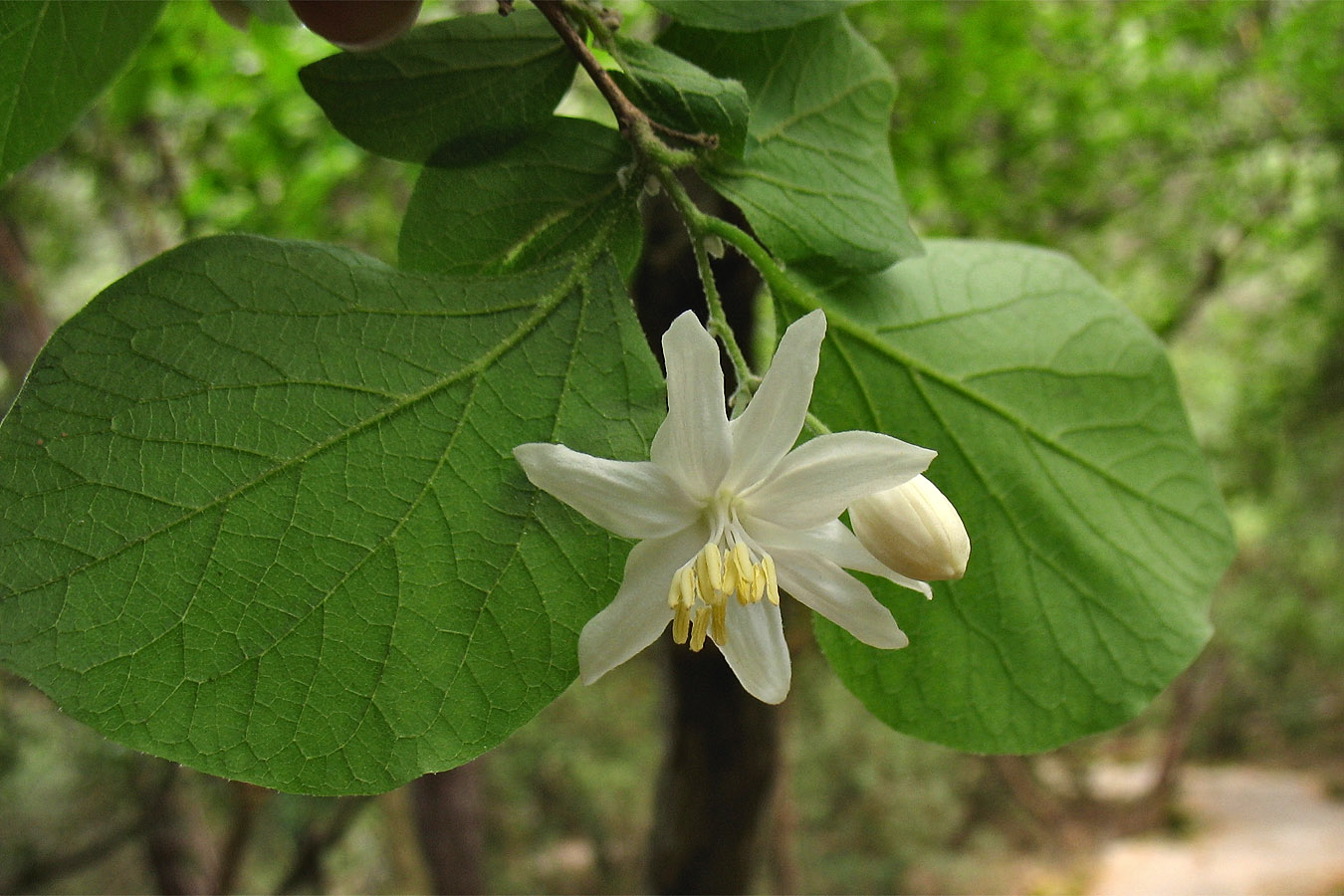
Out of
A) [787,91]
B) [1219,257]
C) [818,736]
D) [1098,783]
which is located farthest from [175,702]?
[1098,783]

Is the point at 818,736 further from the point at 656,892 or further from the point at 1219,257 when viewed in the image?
the point at 656,892

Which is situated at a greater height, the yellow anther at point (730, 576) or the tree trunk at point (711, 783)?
the yellow anther at point (730, 576)

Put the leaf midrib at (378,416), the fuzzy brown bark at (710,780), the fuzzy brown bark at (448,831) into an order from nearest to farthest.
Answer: the leaf midrib at (378,416) < the fuzzy brown bark at (710,780) < the fuzzy brown bark at (448,831)

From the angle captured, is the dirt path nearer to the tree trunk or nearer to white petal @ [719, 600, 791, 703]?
the tree trunk

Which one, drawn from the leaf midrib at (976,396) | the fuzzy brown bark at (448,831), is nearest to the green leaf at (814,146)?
the leaf midrib at (976,396)

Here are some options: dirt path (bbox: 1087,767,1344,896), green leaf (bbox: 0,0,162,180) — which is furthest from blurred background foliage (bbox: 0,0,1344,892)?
green leaf (bbox: 0,0,162,180)

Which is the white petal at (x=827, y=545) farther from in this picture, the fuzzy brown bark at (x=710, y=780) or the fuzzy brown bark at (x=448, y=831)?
the fuzzy brown bark at (x=448, y=831)
